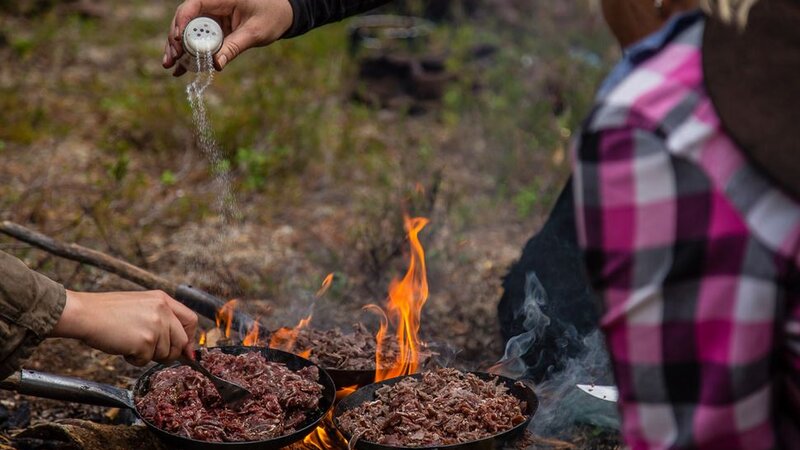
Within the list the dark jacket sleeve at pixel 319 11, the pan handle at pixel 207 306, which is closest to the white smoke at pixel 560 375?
the pan handle at pixel 207 306

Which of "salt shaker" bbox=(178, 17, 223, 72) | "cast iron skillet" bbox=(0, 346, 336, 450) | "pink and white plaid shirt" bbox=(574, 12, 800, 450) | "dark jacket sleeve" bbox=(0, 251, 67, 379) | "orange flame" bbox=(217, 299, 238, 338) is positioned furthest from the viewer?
"orange flame" bbox=(217, 299, 238, 338)

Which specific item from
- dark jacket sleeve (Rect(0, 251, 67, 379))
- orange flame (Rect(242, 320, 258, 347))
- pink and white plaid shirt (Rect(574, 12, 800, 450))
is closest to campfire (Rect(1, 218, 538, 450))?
orange flame (Rect(242, 320, 258, 347))

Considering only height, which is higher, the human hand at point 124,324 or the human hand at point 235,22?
the human hand at point 235,22

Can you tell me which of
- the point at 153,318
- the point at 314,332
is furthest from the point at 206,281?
the point at 153,318

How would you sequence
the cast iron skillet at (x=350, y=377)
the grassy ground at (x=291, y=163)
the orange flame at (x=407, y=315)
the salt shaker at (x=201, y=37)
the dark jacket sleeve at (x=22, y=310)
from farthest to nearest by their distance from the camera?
the grassy ground at (x=291, y=163) → the orange flame at (x=407, y=315) → the cast iron skillet at (x=350, y=377) → the salt shaker at (x=201, y=37) → the dark jacket sleeve at (x=22, y=310)

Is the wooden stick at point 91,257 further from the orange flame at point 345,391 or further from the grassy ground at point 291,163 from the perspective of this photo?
the orange flame at point 345,391

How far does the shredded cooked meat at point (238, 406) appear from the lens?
10.6 ft

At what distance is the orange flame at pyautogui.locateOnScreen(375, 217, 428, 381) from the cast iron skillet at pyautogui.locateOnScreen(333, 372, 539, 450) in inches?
8.8

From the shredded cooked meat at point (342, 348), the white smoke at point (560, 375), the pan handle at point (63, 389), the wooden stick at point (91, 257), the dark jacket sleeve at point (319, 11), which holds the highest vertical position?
the dark jacket sleeve at point (319, 11)

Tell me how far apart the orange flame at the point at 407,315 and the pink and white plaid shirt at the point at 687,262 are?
7.22 feet

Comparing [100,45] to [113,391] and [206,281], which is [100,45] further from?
[113,391]

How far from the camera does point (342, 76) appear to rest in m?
9.20

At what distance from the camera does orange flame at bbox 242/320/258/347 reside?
4.11m

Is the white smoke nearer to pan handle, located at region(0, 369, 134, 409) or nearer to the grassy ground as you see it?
the grassy ground
